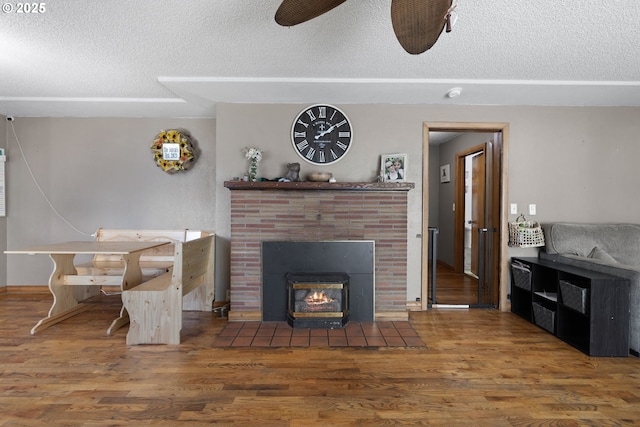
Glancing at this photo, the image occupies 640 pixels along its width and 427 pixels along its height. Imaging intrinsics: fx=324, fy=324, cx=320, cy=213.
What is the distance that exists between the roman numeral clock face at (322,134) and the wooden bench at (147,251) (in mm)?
1469

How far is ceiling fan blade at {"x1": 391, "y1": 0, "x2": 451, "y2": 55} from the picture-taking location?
1.38m

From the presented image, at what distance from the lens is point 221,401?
1.82 m

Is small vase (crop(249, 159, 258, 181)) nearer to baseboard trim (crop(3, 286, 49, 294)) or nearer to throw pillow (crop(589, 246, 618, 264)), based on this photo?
baseboard trim (crop(3, 286, 49, 294))

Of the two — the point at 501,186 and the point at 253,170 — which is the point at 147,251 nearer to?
the point at 253,170

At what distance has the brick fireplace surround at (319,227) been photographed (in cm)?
316

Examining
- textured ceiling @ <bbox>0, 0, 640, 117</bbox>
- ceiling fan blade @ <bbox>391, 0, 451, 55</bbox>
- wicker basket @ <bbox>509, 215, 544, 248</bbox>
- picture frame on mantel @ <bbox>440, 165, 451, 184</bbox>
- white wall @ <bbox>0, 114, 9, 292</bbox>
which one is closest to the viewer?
ceiling fan blade @ <bbox>391, 0, 451, 55</bbox>

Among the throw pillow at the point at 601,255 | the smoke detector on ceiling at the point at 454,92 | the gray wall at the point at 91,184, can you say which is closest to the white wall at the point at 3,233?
the gray wall at the point at 91,184

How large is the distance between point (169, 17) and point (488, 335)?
11.2 feet

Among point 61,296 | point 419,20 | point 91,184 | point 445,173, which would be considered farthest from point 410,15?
point 445,173

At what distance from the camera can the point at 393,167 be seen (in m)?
3.35

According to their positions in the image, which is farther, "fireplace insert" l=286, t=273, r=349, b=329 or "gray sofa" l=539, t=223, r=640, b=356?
"gray sofa" l=539, t=223, r=640, b=356

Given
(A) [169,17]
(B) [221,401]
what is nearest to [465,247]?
(B) [221,401]

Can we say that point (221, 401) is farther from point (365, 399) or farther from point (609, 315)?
point (609, 315)

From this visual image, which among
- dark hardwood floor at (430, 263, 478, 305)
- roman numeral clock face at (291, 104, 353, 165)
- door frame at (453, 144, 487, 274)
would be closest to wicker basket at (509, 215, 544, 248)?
dark hardwood floor at (430, 263, 478, 305)
